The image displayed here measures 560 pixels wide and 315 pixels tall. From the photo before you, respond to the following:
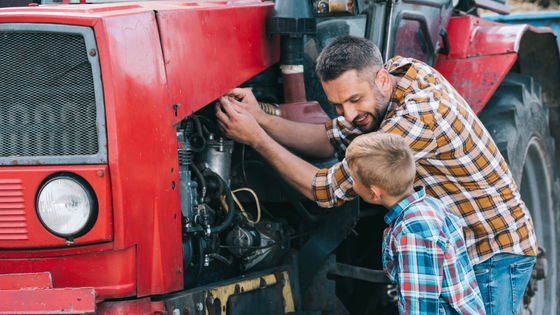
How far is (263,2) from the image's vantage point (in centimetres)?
310

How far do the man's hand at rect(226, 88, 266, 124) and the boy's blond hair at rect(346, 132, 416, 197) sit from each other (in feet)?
2.12

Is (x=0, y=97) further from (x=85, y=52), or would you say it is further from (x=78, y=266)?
(x=78, y=266)

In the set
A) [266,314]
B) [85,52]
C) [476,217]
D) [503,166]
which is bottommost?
[266,314]

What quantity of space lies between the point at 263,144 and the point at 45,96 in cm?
82

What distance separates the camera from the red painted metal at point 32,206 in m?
2.21

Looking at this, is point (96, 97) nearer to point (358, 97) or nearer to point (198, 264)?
point (198, 264)

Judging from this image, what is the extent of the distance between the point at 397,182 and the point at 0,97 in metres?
1.28

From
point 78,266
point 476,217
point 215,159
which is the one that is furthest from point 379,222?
point 78,266

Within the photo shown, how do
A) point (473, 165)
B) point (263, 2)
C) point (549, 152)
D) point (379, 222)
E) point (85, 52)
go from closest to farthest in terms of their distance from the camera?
point (85, 52)
point (473, 165)
point (263, 2)
point (379, 222)
point (549, 152)

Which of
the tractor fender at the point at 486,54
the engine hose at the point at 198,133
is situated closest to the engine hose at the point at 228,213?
the engine hose at the point at 198,133

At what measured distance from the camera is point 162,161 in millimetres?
2371

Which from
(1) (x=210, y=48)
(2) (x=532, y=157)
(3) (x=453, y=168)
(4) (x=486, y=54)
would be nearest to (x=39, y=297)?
(1) (x=210, y=48)

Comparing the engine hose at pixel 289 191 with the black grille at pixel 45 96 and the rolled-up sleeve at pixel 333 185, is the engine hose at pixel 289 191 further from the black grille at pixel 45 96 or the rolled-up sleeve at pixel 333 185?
the black grille at pixel 45 96

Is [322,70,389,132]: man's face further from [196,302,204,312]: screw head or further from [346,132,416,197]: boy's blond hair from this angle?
[196,302,204,312]: screw head
